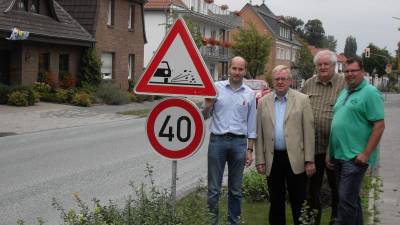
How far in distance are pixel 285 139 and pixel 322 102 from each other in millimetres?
661

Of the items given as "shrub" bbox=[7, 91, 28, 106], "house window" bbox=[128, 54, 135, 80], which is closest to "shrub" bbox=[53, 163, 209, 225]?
"shrub" bbox=[7, 91, 28, 106]

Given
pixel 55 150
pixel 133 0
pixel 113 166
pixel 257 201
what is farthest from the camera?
pixel 133 0

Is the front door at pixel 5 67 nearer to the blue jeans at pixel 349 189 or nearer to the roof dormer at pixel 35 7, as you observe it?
the roof dormer at pixel 35 7

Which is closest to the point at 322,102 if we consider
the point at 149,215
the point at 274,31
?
the point at 149,215

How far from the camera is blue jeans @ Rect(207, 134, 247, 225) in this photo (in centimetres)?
604

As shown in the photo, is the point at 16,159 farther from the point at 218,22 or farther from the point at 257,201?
the point at 218,22

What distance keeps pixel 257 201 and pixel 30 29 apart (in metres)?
21.5

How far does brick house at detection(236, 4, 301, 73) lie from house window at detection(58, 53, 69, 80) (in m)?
46.8

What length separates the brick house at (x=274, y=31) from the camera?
264 feet

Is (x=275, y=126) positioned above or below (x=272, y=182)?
above

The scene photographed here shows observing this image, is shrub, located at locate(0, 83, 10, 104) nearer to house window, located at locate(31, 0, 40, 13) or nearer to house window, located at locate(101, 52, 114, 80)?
house window, located at locate(31, 0, 40, 13)

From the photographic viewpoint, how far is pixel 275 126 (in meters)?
5.95

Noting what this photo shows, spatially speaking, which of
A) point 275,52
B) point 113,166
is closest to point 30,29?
point 113,166

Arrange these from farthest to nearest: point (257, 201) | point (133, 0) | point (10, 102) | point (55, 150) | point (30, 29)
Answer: point (133, 0) < point (30, 29) < point (10, 102) < point (55, 150) < point (257, 201)
